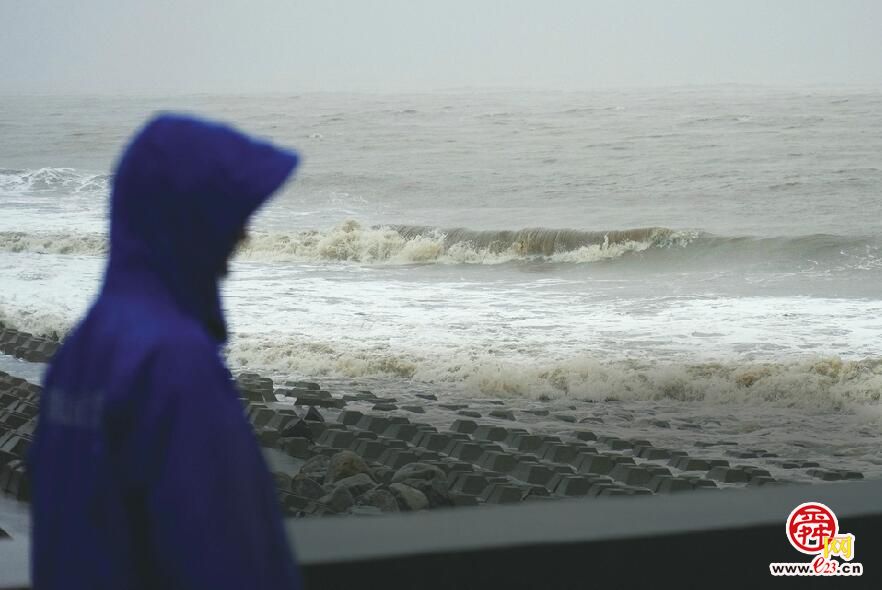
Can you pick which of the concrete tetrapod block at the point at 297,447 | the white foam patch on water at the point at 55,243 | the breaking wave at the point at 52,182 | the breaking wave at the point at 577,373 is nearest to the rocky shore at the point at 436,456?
the concrete tetrapod block at the point at 297,447

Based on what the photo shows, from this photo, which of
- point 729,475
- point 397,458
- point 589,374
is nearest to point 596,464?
point 729,475

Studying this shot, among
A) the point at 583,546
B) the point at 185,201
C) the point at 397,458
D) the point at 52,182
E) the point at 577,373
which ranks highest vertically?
the point at 185,201

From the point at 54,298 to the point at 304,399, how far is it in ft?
9.74

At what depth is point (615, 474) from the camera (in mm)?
7527

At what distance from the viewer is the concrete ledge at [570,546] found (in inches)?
84.7

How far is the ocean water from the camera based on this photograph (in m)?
10.2

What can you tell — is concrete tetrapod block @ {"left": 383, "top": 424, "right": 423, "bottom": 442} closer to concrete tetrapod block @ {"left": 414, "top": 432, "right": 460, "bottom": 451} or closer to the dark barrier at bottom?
concrete tetrapod block @ {"left": 414, "top": 432, "right": 460, "bottom": 451}

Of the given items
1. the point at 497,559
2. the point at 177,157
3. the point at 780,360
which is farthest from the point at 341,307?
the point at 177,157

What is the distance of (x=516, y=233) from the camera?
11195 mm

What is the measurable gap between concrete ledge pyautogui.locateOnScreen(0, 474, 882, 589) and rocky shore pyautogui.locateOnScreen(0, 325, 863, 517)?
4.10m

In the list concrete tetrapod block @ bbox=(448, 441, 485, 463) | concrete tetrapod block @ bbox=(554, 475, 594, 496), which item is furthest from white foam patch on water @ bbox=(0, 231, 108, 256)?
concrete tetrapod block @ bbox=(554, 475, 594, 496)

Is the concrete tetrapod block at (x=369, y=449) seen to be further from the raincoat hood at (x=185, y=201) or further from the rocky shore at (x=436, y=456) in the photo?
the raincoat hood at (x=185, y=201)

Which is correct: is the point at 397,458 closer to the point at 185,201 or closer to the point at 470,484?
the point at 470,484

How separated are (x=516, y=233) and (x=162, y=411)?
1017 cm
